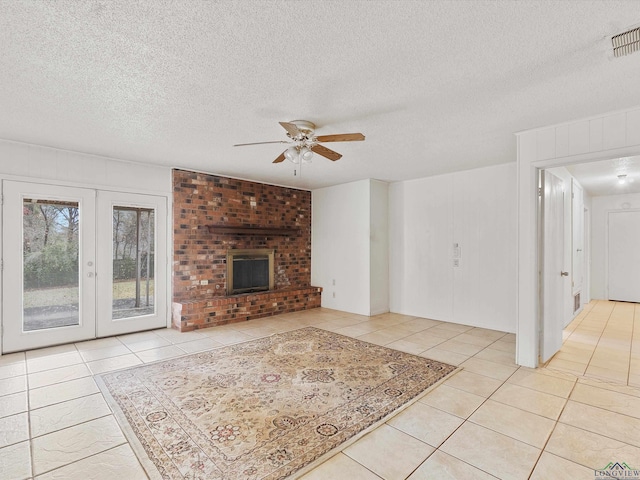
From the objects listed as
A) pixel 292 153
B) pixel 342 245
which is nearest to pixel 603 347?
pixel 342 245

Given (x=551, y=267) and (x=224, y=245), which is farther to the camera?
(x=224, y=245)

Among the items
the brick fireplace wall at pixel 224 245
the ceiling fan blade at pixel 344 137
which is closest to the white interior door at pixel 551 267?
the ceiling fan blade at pixel 344 137

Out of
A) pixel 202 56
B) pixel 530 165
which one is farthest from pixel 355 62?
pixel 530 165

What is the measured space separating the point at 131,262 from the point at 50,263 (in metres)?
0.90

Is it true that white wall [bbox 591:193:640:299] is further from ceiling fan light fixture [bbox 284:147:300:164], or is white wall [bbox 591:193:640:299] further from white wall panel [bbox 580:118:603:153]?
ceiling fan light fixture [bbox 284:147:300:164]

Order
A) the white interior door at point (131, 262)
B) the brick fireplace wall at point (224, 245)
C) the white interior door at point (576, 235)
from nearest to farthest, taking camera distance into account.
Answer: the white interior door at point (131, 262), the brick fireplace wall at point (224, 245), the white interior door at point (576, 235)

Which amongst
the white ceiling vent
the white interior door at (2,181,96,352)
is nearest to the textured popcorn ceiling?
the white ceiling vent

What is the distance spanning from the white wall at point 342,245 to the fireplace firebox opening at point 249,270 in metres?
1.09

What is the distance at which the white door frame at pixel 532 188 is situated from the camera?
3023 millimetres

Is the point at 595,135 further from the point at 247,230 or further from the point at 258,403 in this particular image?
the point at 247,230

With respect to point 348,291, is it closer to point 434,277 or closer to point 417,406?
point 434,277

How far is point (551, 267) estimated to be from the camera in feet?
11.5

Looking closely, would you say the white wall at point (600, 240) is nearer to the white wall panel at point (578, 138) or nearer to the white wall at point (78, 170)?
the white wall panel at point (578, 138)

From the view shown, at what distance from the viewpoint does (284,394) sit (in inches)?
108
